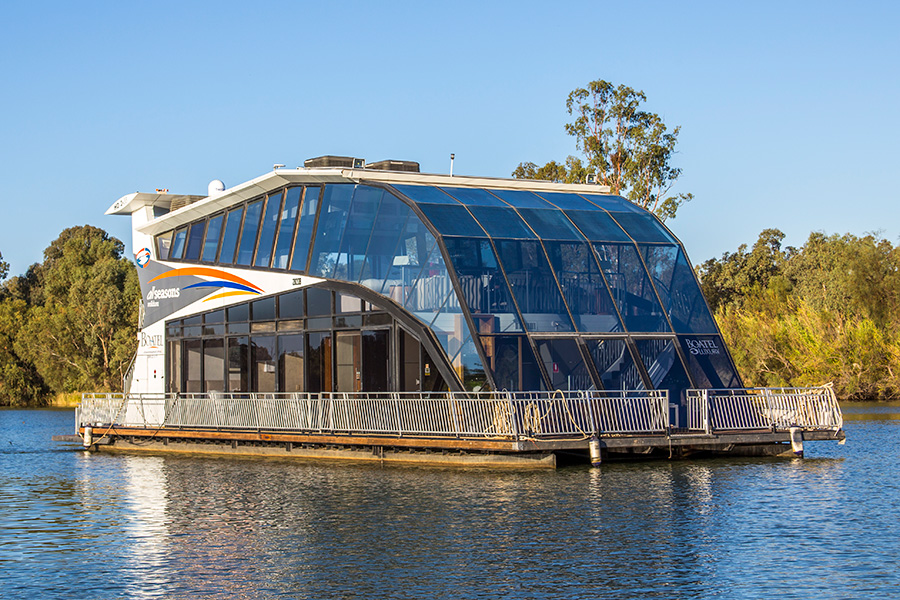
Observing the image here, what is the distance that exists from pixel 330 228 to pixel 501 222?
4.99 m

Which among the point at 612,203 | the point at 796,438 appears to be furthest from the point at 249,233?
the point at 796,438

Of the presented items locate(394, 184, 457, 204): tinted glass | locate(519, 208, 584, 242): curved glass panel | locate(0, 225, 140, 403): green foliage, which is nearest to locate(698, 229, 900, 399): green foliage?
locate(519, 208, 584, 242): curved glass panel

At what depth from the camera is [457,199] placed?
3036 cm

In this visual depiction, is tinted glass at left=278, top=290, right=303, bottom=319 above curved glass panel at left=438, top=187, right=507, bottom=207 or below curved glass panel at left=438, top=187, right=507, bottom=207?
below

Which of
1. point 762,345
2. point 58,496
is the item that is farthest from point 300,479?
point 762,345

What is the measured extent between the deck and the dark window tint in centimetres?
632

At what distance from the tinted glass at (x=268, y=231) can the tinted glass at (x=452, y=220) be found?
621 centimetres

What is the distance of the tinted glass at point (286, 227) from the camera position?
3241 cm

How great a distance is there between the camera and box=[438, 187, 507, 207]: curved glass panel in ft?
100.0

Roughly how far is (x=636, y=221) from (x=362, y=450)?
10202 millimetres

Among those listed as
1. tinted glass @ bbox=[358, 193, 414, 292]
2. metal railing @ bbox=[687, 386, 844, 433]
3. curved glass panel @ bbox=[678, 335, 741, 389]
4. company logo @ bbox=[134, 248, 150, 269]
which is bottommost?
metal railing @ bbox=[687, 386, 844, 433]

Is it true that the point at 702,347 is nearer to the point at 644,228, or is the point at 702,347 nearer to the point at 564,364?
the point at 644,228

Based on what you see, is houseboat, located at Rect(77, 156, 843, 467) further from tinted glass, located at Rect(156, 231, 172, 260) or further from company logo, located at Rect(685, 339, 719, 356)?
tinted glass, located at Rect(156, 231, 172, 260)

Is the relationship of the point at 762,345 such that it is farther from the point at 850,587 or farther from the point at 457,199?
the point at 850,587
